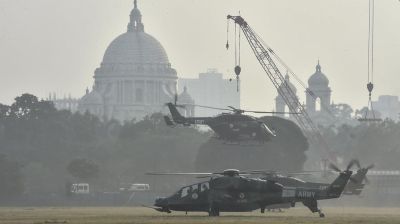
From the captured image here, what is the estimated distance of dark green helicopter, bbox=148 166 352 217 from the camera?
369ft

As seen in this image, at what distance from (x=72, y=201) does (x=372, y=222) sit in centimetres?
8113

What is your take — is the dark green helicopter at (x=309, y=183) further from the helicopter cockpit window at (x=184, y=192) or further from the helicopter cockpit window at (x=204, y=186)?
the helicopter cockpit window at (x=184, y=192)

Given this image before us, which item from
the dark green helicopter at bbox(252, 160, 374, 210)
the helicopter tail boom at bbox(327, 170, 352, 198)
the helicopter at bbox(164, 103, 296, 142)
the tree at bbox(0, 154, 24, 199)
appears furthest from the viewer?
the tree at bbox(0, 154, 24, 199)

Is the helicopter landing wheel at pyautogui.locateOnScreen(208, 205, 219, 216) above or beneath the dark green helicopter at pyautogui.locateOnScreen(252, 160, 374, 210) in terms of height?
beneath

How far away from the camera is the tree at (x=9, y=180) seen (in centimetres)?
18600

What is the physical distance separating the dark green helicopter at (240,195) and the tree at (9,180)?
71.4 metres

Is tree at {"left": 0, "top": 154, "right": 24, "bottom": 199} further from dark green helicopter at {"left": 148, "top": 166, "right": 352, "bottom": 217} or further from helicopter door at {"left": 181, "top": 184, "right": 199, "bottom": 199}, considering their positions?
dark green helicopter at {"left": 148, "top": 166, "right": 352, "bottom": 217}

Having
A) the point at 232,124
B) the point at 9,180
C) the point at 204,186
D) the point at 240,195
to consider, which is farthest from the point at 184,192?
the point at 9,180

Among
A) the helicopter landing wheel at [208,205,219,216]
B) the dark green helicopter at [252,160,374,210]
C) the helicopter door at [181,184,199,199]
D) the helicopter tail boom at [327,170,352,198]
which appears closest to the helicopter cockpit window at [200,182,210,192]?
the helicopter door at [181,184,199,199]

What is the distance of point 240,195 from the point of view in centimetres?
11294

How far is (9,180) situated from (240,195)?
263ft

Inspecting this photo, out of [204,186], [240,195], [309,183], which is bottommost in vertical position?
[240,195]

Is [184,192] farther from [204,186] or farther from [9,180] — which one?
[9,180]

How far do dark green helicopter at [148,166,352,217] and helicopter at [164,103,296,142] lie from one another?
4823 cm
